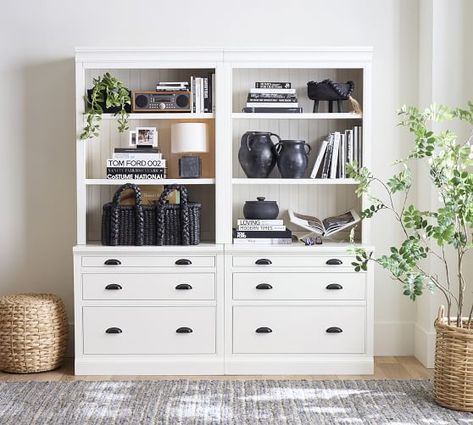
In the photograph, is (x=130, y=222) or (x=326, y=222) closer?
(x=130, y=222)

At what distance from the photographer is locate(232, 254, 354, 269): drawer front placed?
472 cm

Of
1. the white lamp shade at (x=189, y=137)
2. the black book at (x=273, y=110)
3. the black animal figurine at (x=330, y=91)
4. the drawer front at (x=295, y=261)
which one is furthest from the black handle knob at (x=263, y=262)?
the black animal figurine at (x=330, y=91)

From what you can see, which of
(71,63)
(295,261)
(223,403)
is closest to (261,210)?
(295,261)

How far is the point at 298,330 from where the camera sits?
15.5 feet

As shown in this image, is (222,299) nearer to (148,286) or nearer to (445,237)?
(148,286)

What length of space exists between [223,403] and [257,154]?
1.44 m

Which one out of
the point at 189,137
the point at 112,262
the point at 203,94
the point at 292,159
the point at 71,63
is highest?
the point at 71,63

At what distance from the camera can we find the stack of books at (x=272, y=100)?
4844mm

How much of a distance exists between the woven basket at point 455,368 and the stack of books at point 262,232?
111 cm

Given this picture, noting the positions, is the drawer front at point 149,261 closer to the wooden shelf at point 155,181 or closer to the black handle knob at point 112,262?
the black handle knob at point 112,262

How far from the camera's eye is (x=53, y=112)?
514 cm

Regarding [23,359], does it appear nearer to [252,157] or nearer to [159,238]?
[159,238]

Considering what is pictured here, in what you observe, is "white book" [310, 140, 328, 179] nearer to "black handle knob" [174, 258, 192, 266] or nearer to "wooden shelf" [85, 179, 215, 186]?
"wooden shelf" [85, 179, 215, 186]

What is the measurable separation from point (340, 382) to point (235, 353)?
603 mm
